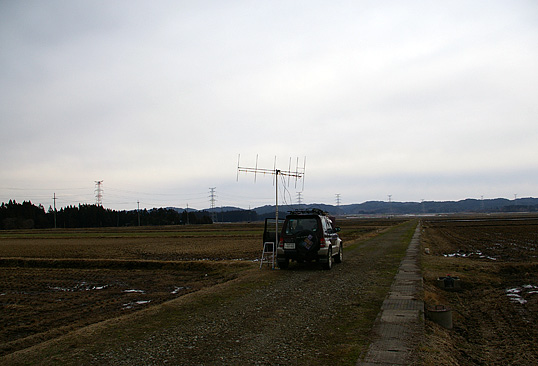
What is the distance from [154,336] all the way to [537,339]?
6.80m

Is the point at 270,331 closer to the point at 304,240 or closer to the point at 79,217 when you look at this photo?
the point at 304,240

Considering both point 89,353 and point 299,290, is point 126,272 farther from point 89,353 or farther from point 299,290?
point 89,353

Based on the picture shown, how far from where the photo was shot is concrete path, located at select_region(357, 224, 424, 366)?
19.3 feet

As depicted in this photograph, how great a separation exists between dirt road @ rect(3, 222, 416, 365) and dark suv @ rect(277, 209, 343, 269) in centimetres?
313

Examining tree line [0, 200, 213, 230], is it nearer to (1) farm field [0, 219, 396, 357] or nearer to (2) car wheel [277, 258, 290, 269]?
(1) farm field [0, 219, 396, 357]

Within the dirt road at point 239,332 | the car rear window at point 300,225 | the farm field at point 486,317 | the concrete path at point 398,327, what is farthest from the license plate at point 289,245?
the farm field at point 486,317

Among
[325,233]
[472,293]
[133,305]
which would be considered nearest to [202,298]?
[133,305]

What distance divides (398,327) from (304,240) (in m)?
7.51

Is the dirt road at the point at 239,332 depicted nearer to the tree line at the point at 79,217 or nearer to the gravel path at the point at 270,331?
the gravel path at the point at 270,331

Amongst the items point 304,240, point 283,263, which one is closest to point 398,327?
point 304,240

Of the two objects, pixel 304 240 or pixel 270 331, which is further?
pixel 304 240

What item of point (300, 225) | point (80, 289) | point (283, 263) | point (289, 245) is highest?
point (300, 225)

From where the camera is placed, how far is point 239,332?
7215 mm

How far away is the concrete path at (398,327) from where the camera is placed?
5.88 meters
